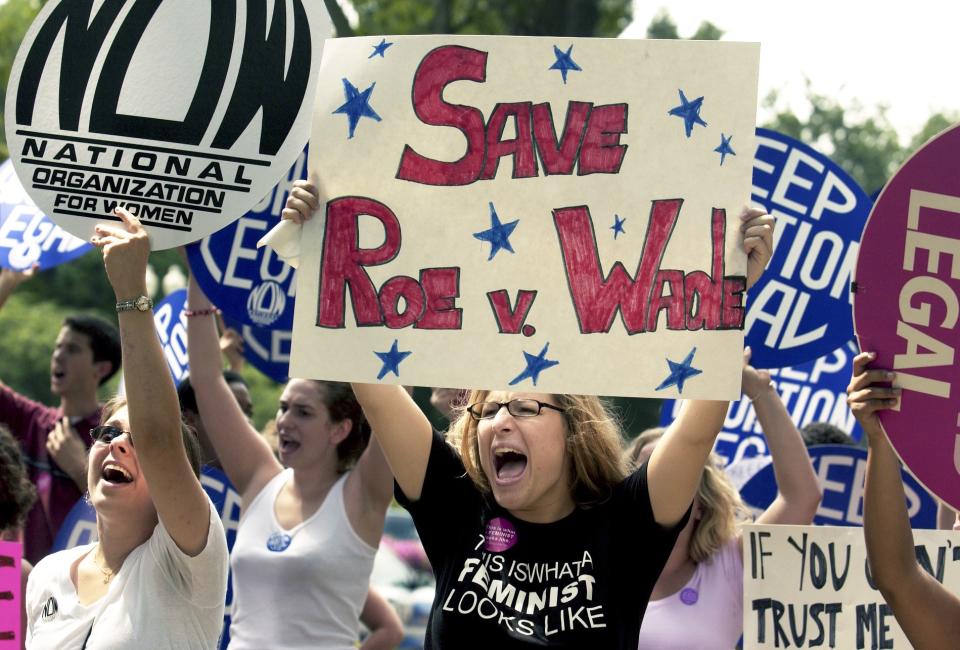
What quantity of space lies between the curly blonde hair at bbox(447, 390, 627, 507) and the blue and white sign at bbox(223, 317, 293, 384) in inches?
81.6

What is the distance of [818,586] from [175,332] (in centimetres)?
291

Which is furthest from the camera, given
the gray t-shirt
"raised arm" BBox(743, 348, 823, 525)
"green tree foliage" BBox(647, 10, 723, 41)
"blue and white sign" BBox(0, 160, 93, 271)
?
"green tree foliage" BBox(647, 10, 723, 41)

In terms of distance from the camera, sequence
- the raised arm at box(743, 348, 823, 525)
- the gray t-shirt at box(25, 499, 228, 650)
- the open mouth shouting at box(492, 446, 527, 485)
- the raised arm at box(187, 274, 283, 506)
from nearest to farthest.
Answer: the gray t-shirt at box(25, 499, 228, 650) < the open mouth shouting at box(492, 446, 527, 485) < the raised arm at box(743, 348, 823, 525) < the raised arm at box(187, 274, 283, 506)

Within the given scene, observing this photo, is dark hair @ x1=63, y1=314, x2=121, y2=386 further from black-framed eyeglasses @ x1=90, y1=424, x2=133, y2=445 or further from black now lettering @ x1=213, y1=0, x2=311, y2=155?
black now lettering @ x1=213, y1=0, x2=311, y2=155

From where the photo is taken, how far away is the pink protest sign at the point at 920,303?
9.31 feet

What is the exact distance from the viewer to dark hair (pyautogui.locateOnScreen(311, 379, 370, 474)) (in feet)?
15.8

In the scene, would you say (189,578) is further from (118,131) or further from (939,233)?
(939,233)

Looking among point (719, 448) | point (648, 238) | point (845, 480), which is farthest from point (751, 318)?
point (648, 238)

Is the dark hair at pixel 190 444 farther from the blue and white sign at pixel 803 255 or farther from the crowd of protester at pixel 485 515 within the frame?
the blue and white sign at pixel 803 255

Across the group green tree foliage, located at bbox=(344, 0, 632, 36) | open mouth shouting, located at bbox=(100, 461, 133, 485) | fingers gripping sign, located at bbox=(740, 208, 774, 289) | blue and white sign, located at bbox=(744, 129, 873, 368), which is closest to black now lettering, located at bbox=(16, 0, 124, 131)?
open mouth shouting, located at bbox=(100, 461, 133, 485)

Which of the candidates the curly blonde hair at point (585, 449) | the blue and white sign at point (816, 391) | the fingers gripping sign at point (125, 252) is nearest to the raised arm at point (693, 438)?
the curly blonde hair at point (585, 449)

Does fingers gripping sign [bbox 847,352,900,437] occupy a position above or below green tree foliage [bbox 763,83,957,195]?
below

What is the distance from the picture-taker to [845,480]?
4.95m

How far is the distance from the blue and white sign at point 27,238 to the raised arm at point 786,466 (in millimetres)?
2704
